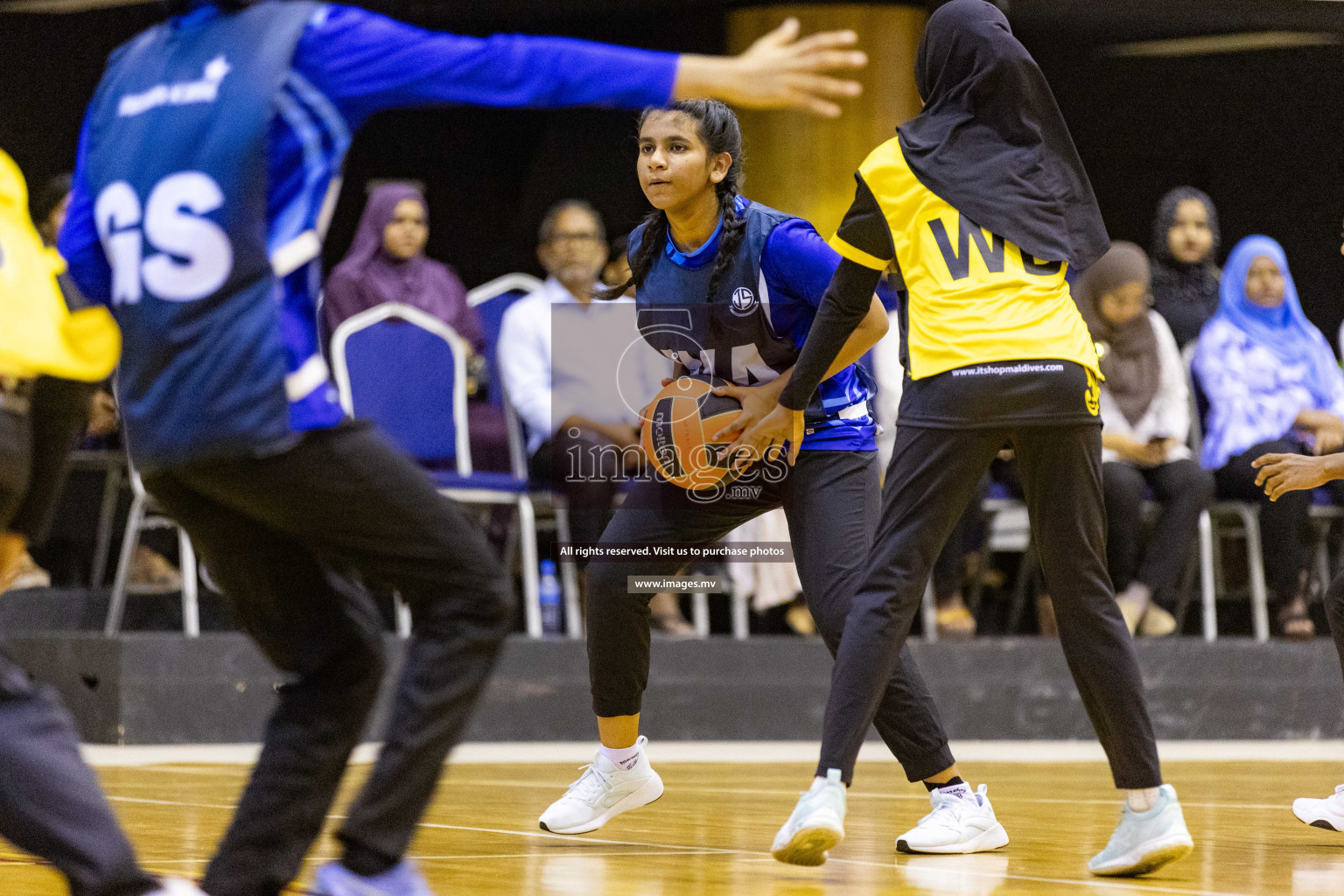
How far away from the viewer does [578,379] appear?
6406 millimetres

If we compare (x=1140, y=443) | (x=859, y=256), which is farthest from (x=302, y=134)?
(x=1140, y=443)

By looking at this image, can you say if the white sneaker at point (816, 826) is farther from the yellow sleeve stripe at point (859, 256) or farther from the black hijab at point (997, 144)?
the black hijab at point (997, 144)

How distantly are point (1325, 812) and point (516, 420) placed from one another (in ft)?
12.3

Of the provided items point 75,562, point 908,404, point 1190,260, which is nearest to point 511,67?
point 908,404

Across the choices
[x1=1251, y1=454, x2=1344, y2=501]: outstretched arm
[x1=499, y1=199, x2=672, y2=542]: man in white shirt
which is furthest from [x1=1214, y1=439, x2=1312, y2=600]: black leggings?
[x1=1251, y1=454, x2=1344, y2=501]: outstretched arm

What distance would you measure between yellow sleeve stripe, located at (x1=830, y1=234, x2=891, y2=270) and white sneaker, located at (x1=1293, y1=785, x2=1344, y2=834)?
5.36 ft

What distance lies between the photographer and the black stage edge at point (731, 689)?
599 cm

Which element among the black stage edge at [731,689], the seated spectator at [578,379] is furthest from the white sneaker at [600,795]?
the seated spectator at [578,379]

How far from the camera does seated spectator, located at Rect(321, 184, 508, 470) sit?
6.77 m

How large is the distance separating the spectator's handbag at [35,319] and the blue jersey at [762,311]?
1602 millimetres

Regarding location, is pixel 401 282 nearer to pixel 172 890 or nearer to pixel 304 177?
pixel 304 177

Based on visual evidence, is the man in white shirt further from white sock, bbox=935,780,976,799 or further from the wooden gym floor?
white sock, bbox=935,780,976,799

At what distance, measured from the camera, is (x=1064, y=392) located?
3.11m

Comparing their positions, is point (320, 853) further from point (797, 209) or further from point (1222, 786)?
point (797, 209)
